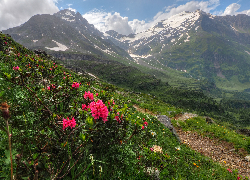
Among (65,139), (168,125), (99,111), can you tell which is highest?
(99,111)

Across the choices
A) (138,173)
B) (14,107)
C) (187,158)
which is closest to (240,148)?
(187,158)

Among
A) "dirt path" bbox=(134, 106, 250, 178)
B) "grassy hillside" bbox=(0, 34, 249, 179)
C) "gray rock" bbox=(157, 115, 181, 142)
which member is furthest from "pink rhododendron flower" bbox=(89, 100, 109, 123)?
"dirt path" bbox=(134, 106, 250, 178)

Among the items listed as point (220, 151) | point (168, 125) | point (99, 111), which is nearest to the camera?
point (99, 111)

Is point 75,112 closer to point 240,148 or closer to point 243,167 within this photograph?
point 243,167

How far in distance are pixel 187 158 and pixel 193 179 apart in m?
2.33

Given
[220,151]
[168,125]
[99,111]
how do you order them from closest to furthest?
[99,111]
[220,151]
[168,125]

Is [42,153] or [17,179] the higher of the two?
[42,153]

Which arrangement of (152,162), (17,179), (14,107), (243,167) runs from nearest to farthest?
(17,179) < (14,107) < (152,162) < (243,167)

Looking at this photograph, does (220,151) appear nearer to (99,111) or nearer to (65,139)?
(99,111)

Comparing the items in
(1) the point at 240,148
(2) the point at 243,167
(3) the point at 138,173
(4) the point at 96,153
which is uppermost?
(4) the point at 96,153

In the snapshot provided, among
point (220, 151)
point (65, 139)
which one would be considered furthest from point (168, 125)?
point (65, 139)

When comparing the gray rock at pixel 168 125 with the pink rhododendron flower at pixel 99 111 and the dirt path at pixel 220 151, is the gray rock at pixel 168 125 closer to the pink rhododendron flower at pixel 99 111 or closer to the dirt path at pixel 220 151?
the dirt path at pixel 220 151

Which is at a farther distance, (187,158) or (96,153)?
(187,158)

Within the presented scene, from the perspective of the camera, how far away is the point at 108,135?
10.0ft
